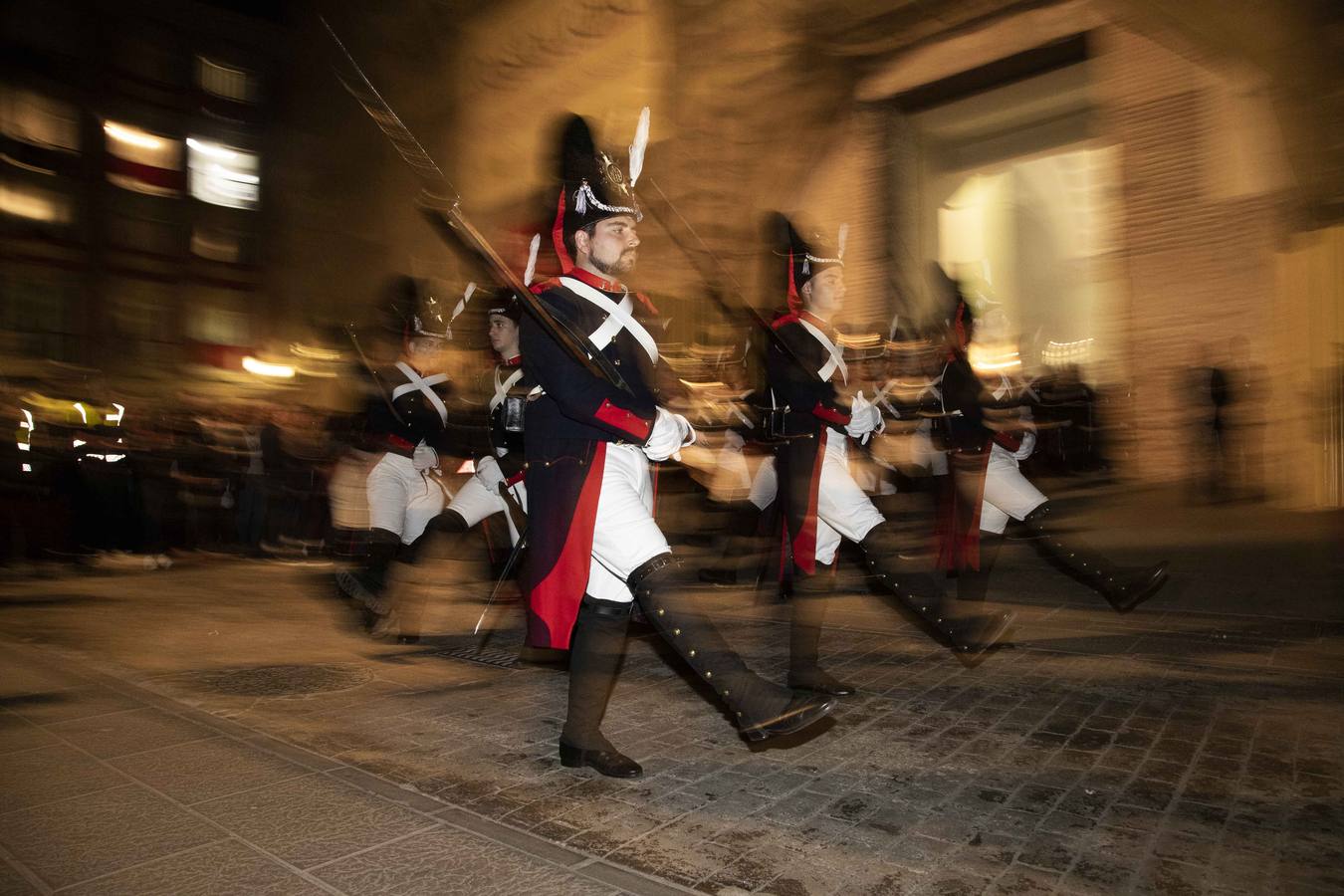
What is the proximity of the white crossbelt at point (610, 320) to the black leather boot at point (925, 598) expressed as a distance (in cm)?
148

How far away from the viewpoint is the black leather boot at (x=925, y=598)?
4223 millimetres

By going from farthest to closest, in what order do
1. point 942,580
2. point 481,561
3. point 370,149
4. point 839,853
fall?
point 370,149 → point 481,561 → point 942,580 → point 839,853

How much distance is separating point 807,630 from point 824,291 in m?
1.56

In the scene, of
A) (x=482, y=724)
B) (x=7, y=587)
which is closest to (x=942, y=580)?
(x=482, y=724)

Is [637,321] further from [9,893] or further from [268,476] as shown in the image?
[268,476]

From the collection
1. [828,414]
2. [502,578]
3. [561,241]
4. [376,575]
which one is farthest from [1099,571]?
[376,575]

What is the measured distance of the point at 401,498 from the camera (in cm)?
596

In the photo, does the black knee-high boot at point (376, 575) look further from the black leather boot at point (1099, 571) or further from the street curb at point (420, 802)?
the black leather boot at point (1099, 571)

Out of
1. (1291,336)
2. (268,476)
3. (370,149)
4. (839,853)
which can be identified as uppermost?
(370,149)

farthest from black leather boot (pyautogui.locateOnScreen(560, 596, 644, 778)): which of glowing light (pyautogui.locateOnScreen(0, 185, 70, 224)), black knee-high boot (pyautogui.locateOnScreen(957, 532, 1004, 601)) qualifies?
glowing light (pyautogui.locateOnScreen(0, 185, 70, 224))

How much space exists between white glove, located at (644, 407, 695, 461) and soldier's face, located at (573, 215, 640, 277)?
0.57 meters

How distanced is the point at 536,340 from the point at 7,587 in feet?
24.8

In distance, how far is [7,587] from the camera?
333 inches

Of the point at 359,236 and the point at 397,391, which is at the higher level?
the point at 359,236
